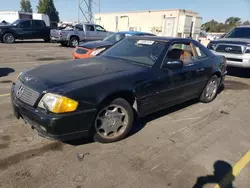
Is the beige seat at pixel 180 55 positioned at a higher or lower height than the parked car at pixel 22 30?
higher

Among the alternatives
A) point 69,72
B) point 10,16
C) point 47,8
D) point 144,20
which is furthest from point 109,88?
point 47,8

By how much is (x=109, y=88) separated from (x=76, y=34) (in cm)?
1464

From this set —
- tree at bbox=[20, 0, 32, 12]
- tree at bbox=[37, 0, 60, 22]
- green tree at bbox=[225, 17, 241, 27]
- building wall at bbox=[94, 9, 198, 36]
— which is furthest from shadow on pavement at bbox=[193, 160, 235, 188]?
tree at bbox=[20, 0, 32, 12]

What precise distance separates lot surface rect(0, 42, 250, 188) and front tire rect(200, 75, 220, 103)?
884 millimetres

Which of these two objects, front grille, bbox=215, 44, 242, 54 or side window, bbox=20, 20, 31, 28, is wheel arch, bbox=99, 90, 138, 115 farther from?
side window, bbox=20, 20, 31, 28

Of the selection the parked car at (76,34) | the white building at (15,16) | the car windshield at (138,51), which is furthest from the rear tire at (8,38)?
the car windshield at (138,51)

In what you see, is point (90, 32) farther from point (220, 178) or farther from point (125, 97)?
point (220, 178)

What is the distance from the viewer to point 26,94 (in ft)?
9.51

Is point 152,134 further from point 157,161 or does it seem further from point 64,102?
point 64,102

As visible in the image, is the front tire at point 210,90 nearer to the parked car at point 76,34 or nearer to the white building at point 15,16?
the parked car at point 76,34

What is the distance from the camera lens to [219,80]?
18.0 feet

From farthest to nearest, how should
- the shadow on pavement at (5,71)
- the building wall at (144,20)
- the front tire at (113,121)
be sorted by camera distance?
the building wall at (144,20)
the shadow on pavement at (5,71)
the front tire at (113,121)

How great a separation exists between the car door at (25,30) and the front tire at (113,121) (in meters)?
17.2

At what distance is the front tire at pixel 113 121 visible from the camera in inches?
122
